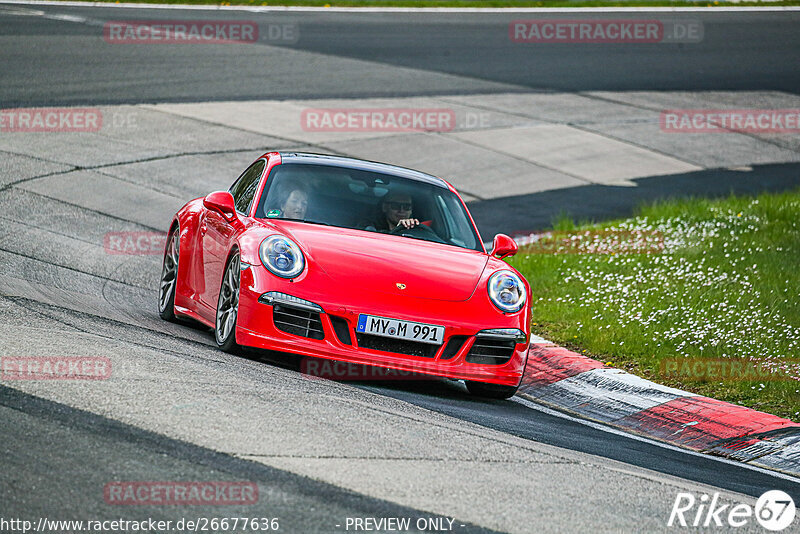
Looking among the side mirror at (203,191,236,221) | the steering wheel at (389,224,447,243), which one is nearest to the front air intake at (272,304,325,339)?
the side mirror at (203,191,236,221)

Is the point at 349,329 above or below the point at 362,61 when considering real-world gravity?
below

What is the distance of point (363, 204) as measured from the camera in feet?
27.3

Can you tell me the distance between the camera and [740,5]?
37.3 meters

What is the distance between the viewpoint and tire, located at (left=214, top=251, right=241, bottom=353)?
290 inches

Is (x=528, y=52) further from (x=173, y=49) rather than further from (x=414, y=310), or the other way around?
(x=414, y=310)

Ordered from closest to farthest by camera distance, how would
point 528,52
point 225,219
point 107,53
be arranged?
point 225,219, point 107,53, point 528,52

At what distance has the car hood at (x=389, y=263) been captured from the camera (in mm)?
7227

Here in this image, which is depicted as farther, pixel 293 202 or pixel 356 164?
pixel 356 164

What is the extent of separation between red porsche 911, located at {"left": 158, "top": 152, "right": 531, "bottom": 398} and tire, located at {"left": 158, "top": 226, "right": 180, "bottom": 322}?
0.32 ft

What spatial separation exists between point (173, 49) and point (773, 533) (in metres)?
19.1

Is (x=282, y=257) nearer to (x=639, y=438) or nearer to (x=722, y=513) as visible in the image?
(x=639, y=438)

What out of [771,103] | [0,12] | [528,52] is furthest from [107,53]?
[771,103]

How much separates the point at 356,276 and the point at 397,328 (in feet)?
1.41

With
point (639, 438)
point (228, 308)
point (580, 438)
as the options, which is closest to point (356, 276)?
point (228, 308)
